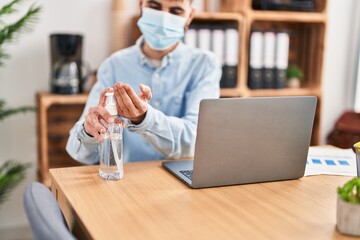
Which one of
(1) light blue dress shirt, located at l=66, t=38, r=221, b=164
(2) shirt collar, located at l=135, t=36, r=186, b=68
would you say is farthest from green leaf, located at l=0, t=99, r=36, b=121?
(2) shirt collar, located at l=135, t=36, r=186, b=68

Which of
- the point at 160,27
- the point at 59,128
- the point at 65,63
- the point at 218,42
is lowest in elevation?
the point at 59,128

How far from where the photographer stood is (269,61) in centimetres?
275

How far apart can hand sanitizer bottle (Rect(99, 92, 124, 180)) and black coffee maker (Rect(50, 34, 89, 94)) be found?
1249 millimetres

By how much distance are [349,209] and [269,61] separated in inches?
78.4

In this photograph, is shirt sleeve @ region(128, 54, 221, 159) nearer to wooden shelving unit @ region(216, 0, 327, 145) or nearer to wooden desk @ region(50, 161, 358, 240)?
wooden desk @ region(50, 161, 358, 240)

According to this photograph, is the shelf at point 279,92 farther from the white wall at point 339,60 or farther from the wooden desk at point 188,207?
the wooden desk at point 188,207

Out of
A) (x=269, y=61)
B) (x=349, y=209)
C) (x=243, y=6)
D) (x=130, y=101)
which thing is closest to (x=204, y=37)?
(x=243, y=6)

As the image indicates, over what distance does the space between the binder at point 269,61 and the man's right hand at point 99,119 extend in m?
1.73

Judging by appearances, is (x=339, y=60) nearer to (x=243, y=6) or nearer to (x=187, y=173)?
(x=243, y=6)

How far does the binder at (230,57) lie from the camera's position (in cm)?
262

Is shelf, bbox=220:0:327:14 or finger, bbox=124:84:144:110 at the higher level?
shelf, bbox=220:0:327:14

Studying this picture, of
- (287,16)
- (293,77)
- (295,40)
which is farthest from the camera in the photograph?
(295,40)

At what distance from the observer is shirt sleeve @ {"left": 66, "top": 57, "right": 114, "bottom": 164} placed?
1.36 m

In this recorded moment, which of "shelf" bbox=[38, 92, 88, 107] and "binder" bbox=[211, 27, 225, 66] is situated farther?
"binder" bbox=[211, 27, 225, 66]
